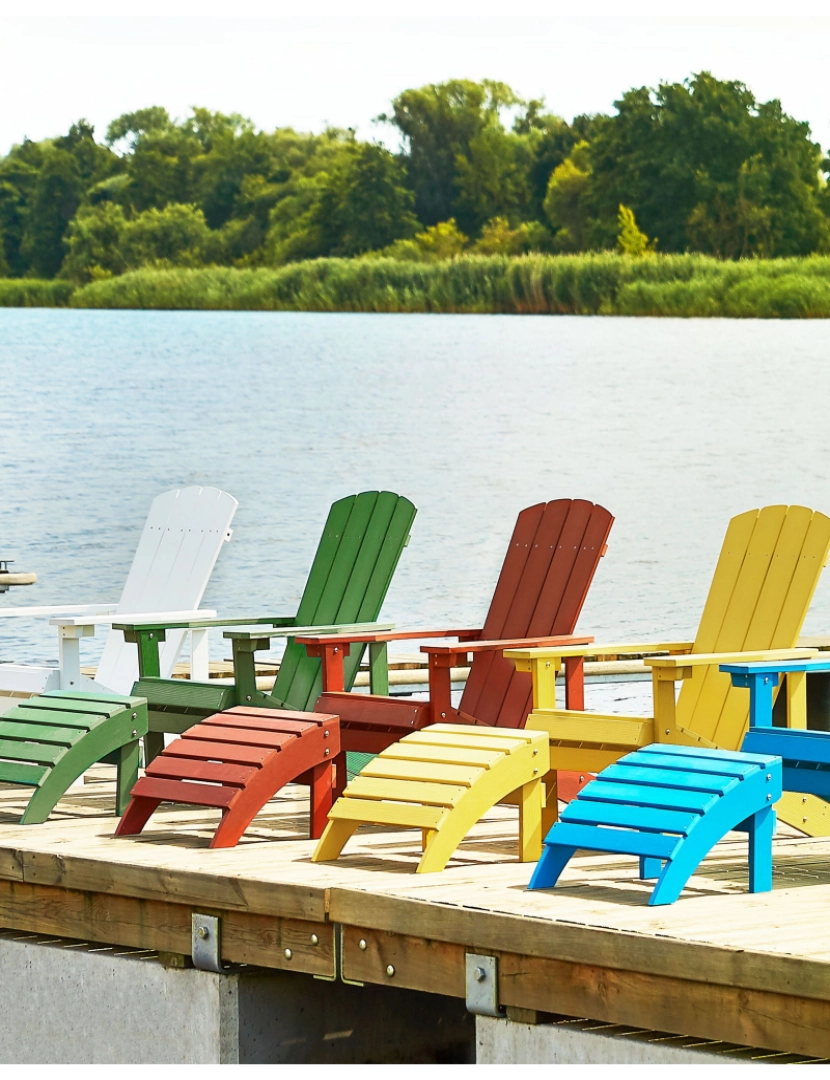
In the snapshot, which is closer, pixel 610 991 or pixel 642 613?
pixel 610 991

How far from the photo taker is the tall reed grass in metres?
41.2

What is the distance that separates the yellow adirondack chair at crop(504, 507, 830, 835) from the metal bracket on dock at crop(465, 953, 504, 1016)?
0.87 metres

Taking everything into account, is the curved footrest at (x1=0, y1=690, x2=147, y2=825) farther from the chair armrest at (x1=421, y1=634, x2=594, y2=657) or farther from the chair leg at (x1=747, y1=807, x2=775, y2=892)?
the chair leg at (x1=747, y1=807, x2=775, y2=892)

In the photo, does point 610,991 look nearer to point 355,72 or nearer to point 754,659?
point 754,659

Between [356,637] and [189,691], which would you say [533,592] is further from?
[189,691]

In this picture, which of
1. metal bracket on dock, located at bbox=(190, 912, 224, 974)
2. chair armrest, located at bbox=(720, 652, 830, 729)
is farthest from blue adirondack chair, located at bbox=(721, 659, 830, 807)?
metal bracket on dock, located at bbox=(190, 912, 224, 974)

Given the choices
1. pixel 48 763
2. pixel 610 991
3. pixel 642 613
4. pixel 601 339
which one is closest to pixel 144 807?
pixel 48 763

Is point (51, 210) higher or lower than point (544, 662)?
higher

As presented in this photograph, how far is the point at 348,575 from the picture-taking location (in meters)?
5.37

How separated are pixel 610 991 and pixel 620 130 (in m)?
39.5

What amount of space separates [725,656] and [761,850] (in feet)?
2.45

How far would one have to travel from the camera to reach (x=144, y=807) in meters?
4.33

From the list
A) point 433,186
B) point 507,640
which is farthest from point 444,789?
point 433,186

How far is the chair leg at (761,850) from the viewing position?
11.9 feet
